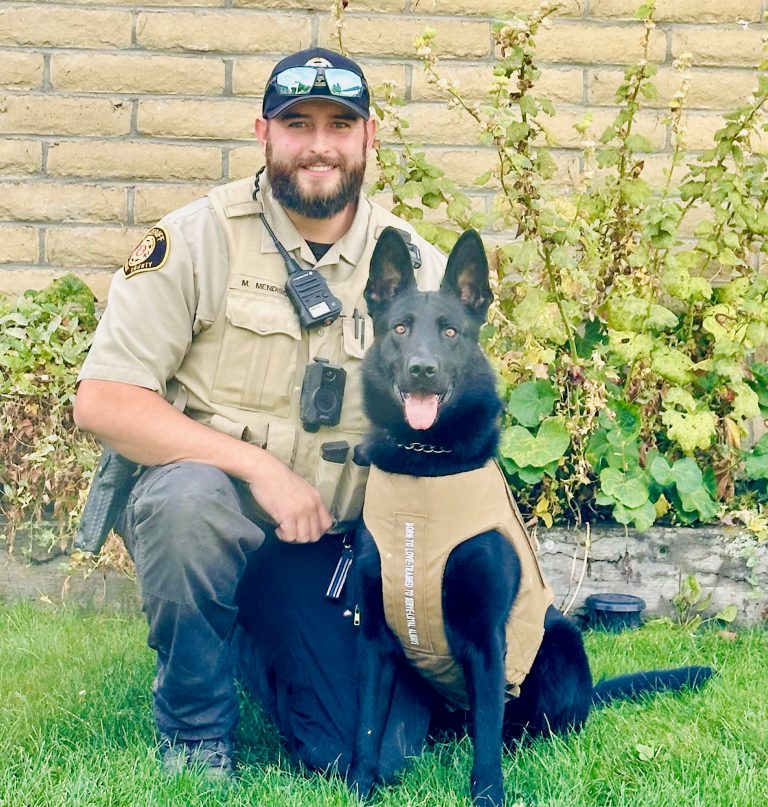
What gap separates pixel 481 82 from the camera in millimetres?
4223

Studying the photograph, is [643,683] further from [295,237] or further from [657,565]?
[295,237]

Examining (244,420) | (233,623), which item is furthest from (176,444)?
(233,623)

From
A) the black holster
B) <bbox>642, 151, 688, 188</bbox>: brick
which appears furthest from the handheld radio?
<bbox>642, 151, 688, 188</bbox>: brick

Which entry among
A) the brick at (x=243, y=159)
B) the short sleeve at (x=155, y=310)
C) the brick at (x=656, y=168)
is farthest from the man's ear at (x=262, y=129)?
the brick at (x=656, y=168)

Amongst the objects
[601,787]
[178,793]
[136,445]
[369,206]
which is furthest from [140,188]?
[601,787]

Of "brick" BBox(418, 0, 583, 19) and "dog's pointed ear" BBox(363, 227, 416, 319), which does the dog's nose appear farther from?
"brick" BBox(418, 0, 583, 19)

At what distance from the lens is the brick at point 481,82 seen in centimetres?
421

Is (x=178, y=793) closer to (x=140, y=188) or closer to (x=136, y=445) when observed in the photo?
(x=136, y=445)

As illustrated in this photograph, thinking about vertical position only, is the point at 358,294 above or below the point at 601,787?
above

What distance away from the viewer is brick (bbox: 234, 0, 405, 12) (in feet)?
13.8

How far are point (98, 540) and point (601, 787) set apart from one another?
4.39ft

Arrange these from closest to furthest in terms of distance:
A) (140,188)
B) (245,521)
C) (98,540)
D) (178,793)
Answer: (178,793) → (245,521) → (98,540) → (140,188)

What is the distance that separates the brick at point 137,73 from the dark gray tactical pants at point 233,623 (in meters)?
2.16

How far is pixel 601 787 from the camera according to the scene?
90.8 inches
